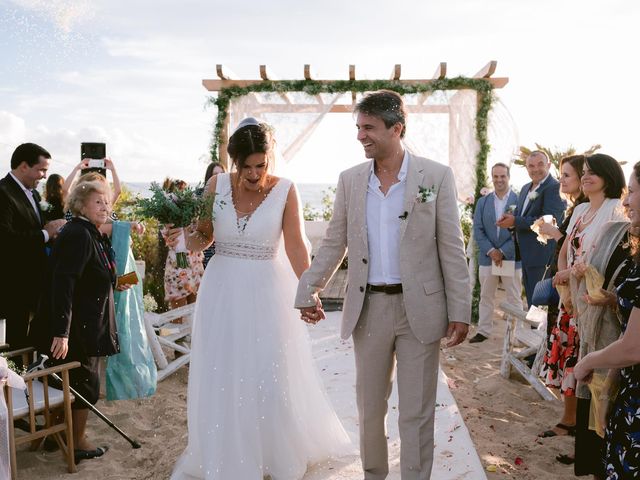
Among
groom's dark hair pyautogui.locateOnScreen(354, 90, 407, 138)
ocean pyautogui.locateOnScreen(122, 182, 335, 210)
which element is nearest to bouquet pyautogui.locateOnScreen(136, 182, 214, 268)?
groom's dark hair pyautogui.locateOnScreen(354, 90, 407, 138)

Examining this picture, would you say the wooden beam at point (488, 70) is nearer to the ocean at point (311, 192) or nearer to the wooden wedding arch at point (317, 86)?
the wooden wedding arch at point (317, 86)

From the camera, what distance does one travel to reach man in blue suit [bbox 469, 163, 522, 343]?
750 cm

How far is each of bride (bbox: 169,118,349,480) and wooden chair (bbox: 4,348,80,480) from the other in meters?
0.83

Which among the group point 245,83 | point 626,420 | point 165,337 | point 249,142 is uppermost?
point 245,83

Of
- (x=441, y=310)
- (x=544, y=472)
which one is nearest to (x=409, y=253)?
(x=441, y=310)

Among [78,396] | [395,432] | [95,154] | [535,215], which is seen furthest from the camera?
[535,215]

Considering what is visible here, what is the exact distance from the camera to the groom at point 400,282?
294 cm

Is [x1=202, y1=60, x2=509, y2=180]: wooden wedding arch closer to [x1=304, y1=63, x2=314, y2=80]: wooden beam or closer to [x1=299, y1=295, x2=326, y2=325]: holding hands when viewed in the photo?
[x1=304, y1=63, x2=314, y2=80]: wooden beam

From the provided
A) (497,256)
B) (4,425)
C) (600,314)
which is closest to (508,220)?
(497,256)

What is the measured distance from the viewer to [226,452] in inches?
130

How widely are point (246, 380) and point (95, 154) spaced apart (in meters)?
3.90

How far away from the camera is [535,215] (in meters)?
6.66

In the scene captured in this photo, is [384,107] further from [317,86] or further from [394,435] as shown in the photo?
[317,86]

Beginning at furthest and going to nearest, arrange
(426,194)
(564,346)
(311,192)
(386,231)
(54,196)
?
(311,192) < (54,196) < (564,346) < (386,231) < (426,194)
